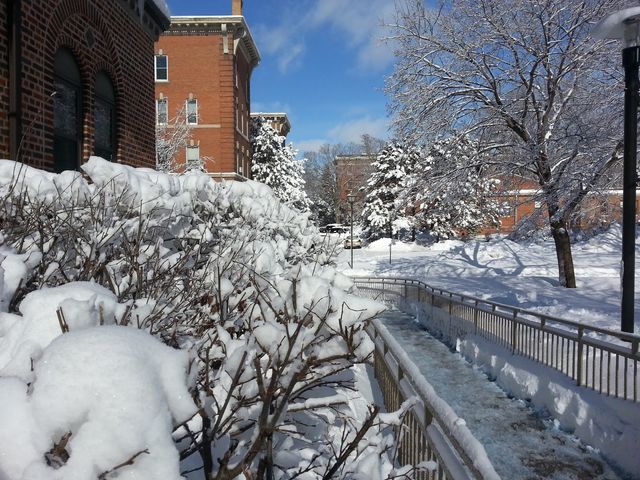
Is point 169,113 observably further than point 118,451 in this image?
Yes

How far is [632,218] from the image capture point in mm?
7910

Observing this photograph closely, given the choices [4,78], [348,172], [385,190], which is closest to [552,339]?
[4,78]

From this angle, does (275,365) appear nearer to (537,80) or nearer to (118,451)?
(118,451)

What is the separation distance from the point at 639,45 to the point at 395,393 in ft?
23.6

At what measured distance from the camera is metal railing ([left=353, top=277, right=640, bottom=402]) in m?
5.87

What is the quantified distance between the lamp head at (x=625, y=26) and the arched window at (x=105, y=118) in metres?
8.26

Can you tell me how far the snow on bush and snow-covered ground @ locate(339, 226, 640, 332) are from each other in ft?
34.3

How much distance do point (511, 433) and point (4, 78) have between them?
7428mm

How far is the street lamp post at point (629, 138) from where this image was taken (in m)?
7.73

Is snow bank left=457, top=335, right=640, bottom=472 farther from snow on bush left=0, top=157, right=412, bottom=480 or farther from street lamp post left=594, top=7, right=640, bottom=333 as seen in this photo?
snow on bush left=0, top=157, right=412, bottom=480

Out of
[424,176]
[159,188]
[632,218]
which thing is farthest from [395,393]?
A: [424,176]

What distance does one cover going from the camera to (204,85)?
32.9m

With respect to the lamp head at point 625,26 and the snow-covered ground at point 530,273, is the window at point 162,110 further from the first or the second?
the lamp head at point 625,26

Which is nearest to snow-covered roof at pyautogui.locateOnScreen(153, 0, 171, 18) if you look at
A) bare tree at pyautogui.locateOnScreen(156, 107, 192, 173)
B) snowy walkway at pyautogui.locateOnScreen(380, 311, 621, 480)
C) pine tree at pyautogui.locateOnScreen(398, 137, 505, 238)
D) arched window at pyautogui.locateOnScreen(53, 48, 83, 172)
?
arched window at pyautogui.locateOnScreen(53, 48, 83, 172)
